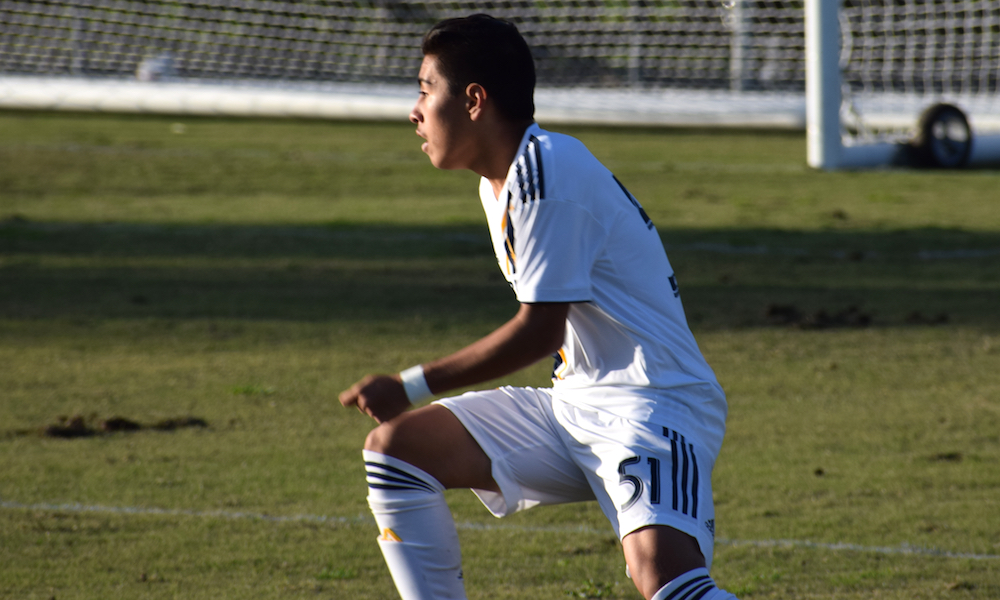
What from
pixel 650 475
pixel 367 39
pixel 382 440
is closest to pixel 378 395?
pixel 382 440

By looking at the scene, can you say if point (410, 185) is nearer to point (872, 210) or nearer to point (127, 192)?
point (127, 192)

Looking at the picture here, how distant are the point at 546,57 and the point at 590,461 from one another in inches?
621

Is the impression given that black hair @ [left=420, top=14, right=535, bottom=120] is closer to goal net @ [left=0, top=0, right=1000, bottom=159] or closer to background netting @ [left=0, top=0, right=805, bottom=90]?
goal net @ [left=0, top=0, right=1000, bottom=159]

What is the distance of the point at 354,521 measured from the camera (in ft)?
13.0

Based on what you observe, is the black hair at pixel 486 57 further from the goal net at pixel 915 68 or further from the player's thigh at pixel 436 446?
the goal net at pixel 915 68

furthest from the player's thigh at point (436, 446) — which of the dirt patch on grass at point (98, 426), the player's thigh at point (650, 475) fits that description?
the dirt patch on grass at point (98, 426)

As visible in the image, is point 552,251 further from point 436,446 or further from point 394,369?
point 394,369

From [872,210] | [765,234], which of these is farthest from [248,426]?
[872,210]

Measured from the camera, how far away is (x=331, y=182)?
525 inches

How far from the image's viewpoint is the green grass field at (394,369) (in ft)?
11.8

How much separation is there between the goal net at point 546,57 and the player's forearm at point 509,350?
11263 millimetres

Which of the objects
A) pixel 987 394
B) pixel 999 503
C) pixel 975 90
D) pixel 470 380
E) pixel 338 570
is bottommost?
pixel 975 90

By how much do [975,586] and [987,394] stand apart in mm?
2395

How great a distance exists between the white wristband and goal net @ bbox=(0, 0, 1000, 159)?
37.3 feet
